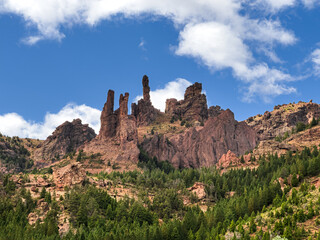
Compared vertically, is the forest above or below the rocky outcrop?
below

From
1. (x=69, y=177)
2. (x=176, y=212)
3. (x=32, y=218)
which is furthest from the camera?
(x=69, y=177)

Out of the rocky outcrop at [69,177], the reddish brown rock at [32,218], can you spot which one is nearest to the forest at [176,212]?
the reddish brown rock at [32,218]

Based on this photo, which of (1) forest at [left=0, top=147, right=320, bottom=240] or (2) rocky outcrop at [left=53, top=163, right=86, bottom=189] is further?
(2) rocky outcrop at [left=53, top=163, right=86, bottom=189]

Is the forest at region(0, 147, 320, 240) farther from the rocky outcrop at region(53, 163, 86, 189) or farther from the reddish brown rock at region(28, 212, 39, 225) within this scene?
the rocky outcrop at region(53, 163, 86, 189)

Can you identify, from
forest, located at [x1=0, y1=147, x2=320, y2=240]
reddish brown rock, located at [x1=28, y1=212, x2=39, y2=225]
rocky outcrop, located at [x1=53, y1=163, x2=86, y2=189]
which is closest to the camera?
forest, located at [x1=0, y1=147, x2=320, y2=240]

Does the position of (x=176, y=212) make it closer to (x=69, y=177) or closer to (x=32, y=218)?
(x=69, y=177)

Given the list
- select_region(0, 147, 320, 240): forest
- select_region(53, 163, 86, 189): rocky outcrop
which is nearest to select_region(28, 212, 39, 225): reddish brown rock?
select_region(0, 147, 320, 240): forest

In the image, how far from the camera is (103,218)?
15512 centimetres

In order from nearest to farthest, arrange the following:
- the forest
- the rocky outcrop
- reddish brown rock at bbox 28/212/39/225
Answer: the forest < reddish brown rock at bbox 28/212/39/225 < the rocky outcrop

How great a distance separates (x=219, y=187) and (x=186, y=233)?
206 feet

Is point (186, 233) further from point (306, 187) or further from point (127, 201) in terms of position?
point (306, 187)

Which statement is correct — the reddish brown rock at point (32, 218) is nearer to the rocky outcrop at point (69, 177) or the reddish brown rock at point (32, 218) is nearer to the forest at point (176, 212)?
the forest at point (176, 212)

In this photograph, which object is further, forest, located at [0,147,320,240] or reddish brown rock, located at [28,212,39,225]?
reddish brown rock, located at [28,212,39,225]

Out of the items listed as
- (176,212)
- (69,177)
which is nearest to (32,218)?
(69,177)
